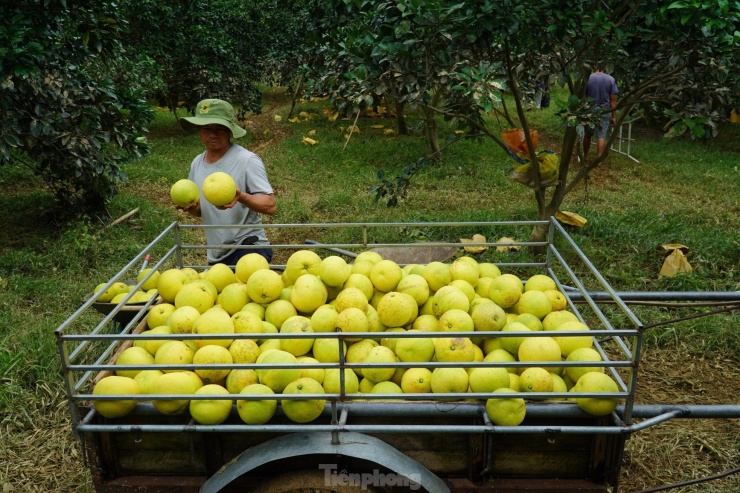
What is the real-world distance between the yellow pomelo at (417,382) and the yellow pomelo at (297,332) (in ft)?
1.38

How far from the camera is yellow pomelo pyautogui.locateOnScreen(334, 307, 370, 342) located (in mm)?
2596

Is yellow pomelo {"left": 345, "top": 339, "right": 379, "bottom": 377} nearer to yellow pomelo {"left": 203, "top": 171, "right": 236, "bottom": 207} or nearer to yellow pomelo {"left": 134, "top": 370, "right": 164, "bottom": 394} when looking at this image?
yellow pomelo {"left": 134, "top": 370, "right": 164, "bottom": 394}

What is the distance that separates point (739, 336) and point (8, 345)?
5618 millimetres

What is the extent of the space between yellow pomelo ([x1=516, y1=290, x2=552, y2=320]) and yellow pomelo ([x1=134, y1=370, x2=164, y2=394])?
1586 mm

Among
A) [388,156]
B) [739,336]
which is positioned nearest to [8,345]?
[739,336]

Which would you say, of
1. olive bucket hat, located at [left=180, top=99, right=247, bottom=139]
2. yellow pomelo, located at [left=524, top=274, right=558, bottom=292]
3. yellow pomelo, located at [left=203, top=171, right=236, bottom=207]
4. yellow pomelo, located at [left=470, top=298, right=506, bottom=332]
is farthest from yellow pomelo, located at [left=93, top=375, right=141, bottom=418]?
olive bucket hat, located at [left=180, top=99, right=247, bottom=139]

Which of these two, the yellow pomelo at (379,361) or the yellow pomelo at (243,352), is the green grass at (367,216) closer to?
the yellow pomelo at (243,352)

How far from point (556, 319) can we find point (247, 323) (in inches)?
52.5

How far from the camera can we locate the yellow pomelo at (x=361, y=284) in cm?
295

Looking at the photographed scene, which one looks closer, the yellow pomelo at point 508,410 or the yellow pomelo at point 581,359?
the yellow pomelo at point 508,410

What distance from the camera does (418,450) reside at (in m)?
2.32

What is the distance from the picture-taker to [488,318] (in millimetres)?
2705

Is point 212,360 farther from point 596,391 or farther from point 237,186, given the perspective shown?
point 237,186

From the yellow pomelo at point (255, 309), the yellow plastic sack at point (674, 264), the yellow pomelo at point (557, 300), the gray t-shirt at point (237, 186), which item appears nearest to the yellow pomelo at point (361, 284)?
the yellow pomelo at point (255, 309)
